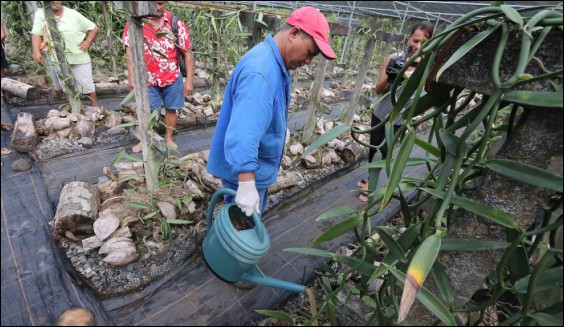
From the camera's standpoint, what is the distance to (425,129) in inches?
155

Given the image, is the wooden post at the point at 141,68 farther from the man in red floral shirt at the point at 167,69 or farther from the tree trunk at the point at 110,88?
the tree trunk at the point at 110,88

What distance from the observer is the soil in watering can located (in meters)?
1.17

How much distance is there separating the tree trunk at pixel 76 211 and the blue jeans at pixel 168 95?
0.90m

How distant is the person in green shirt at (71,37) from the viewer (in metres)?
2.18

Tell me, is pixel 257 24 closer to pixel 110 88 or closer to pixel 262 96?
pixel 262 96

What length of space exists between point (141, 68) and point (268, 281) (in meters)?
1.08

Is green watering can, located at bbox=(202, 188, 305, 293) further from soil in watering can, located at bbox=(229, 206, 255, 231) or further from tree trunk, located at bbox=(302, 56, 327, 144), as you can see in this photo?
tree trunk, located at bbox=(302, 56, 327, 144)

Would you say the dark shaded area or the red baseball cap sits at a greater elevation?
the red baseball cap

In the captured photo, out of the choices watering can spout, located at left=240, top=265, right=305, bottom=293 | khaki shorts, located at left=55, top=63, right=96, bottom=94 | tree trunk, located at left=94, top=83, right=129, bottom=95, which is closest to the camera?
watering can spout, located at left=240, top=265, right=305, bottom=293

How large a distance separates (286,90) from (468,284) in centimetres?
90

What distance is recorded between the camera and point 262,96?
991mm

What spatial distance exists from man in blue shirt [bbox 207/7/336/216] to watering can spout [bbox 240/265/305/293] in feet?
0.86

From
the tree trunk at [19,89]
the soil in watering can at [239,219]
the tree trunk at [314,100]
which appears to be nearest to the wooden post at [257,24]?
the tree trunk at [314,100]

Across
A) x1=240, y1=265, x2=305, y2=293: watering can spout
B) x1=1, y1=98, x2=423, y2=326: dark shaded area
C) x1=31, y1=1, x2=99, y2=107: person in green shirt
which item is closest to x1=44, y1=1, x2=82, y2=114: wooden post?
x1=31, y1=1, x2=99, y2=107: person in green shirt
